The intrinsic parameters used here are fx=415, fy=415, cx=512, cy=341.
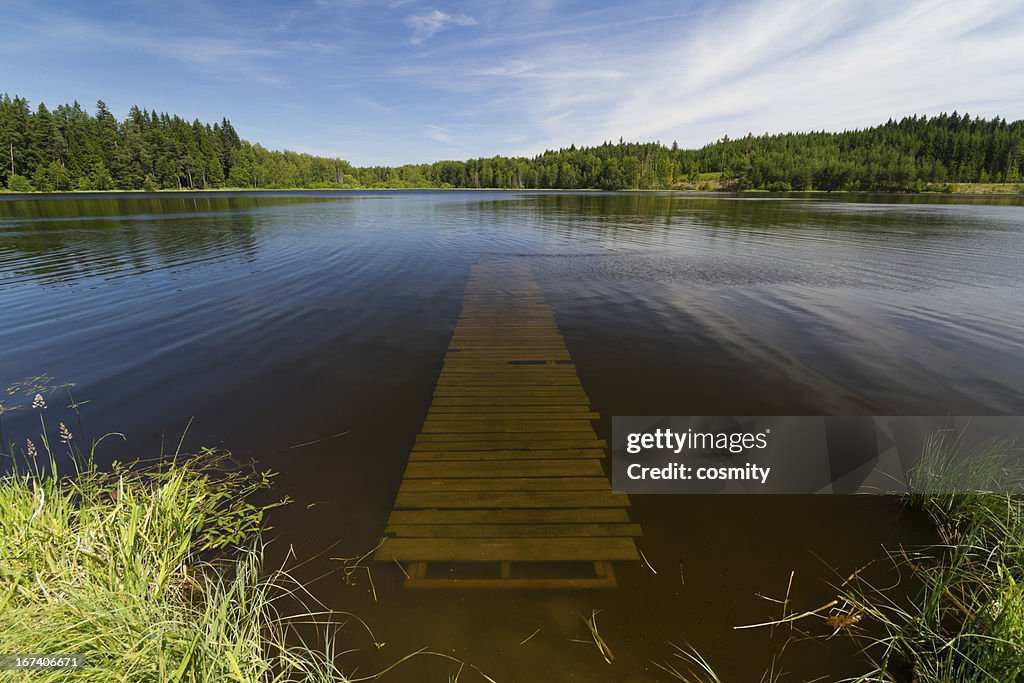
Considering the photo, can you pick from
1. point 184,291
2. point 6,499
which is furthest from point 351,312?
point 6,499

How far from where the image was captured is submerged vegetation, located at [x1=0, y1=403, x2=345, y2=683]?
2.95 meters

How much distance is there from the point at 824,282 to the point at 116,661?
Result: 23.5 metres

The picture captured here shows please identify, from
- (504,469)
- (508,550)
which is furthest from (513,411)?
(508,550)

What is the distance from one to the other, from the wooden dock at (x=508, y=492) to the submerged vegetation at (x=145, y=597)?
151cm

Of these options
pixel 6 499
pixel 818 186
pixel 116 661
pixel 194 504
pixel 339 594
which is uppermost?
pixel 818 186

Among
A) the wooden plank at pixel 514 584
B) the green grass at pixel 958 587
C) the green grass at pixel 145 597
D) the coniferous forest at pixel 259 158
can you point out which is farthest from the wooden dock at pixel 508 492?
the coniferous forest at pixel 259 158

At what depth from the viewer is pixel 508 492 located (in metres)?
5.95

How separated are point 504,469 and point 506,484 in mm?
345

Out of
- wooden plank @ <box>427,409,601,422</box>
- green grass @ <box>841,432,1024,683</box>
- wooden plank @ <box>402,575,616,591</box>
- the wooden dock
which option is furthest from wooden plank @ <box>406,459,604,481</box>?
green grass @ <box>841,432,1024,683</box>

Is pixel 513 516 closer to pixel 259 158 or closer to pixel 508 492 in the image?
pixel 508 492

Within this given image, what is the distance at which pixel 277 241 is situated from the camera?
29781mm

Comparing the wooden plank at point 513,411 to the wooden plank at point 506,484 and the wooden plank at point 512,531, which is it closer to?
the wooden plank at point 506,484

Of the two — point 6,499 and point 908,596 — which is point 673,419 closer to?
point 908,596

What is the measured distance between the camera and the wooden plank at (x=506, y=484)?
6.06 metres
